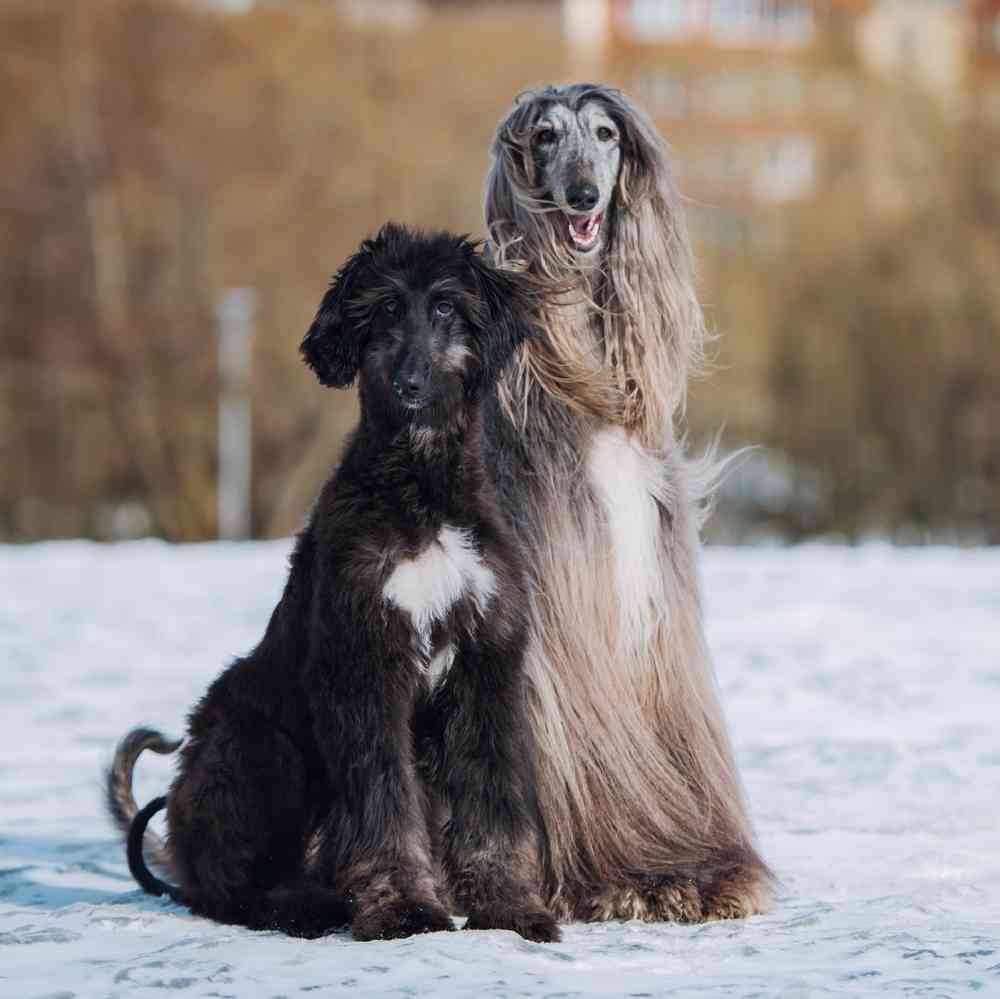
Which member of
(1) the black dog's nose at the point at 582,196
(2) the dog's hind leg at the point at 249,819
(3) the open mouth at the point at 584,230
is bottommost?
(2) the dog's hind leg at the point at 249,819

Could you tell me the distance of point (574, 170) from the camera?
198 inches

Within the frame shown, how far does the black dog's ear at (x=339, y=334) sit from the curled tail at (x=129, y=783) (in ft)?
3.73

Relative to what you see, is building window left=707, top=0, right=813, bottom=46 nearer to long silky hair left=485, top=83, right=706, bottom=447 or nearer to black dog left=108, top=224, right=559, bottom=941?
long silky hair left=485, top=83, right=706, bottom=447

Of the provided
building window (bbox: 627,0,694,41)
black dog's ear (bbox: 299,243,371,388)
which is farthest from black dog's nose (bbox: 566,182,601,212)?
building window (bbox: 627,0,694,41)

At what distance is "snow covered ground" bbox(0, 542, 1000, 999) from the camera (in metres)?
4.09

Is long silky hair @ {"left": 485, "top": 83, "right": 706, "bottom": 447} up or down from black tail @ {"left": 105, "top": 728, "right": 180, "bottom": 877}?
up

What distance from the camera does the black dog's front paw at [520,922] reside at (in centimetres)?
444

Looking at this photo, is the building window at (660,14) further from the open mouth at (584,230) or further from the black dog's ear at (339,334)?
the black dog's ear at (339,334)

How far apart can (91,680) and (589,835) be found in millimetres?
5226

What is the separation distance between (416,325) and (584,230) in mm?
694

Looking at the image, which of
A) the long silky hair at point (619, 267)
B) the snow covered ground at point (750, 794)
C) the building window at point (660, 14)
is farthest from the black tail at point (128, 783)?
the building window at point (660, 14)

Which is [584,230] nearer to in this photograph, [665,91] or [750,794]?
[750,794]

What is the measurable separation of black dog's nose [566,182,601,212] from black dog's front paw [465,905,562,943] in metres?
1.69

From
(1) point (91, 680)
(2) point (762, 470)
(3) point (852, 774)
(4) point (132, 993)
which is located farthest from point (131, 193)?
(4) point (132, 993)
